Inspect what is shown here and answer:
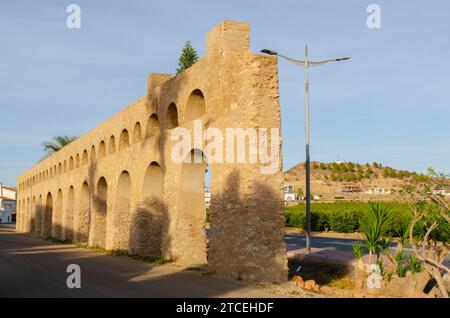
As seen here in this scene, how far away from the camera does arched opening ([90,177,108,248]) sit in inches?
1091

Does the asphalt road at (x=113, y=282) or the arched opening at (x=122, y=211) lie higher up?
the arched opening at (x=122, y=211)

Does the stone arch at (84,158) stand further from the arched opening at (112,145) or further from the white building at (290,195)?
the white building at (290,195)

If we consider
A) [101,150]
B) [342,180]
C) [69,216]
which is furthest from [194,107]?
[342,180]

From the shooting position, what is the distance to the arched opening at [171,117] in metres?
19.7

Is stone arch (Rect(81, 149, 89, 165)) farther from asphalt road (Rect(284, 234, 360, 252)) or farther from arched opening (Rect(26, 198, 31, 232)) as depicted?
arched opening (Rect(26, 198, 31, 232))

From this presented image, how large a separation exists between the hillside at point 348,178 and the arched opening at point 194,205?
181 ft

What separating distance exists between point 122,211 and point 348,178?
2432 inches

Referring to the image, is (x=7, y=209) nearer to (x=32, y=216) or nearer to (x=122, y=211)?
(x=32, y=216)

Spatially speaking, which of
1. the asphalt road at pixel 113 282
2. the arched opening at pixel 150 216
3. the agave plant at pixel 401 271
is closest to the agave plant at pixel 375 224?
the agave plant at pixel 401 271

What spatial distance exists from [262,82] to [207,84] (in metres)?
2.82

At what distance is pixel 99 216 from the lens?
27922 millimetres

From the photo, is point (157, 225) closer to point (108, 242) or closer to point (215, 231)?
point (108, 242)
